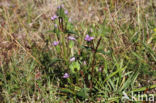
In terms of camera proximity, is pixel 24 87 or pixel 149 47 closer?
pixel 24 87

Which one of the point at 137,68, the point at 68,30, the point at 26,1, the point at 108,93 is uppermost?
the point at 26,1

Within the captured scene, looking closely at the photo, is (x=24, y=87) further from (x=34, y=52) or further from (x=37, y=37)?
(x=37, y=37)

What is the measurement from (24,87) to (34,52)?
16.1 inches

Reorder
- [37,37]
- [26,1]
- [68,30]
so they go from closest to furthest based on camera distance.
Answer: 1. [68,30]
2. [37,37]
3. [26,1]

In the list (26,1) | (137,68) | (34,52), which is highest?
(26,1)

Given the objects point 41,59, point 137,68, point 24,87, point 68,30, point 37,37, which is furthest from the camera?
point 37,37

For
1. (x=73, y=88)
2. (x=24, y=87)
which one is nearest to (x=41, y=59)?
(x=24, y=87)

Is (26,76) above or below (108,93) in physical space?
above

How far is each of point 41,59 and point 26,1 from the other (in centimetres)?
142

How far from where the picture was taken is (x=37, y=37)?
2068mm

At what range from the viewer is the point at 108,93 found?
1.48m

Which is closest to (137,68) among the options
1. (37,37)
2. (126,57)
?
(126,57)

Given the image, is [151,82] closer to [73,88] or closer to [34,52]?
[73,88]

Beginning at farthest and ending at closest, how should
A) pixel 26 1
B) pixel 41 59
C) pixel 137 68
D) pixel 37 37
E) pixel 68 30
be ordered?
pixel 26 1 < pixel 37 37 < pixel 41 59 < pixel 137 68 < pixel 68 30
